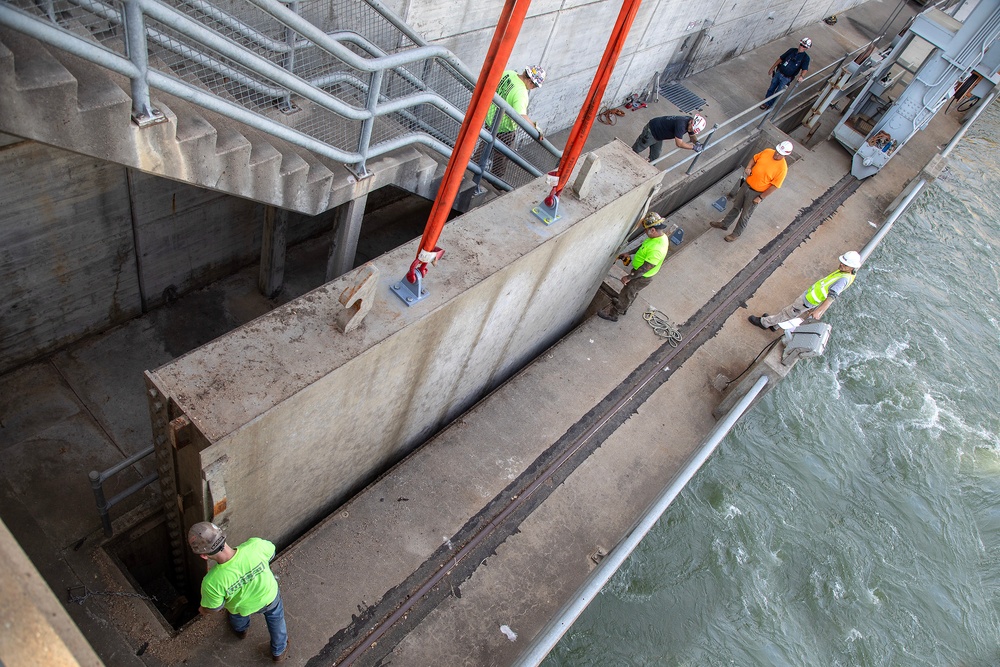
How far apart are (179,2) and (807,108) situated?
45.7 feet

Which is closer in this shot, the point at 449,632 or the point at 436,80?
the point at 449,632


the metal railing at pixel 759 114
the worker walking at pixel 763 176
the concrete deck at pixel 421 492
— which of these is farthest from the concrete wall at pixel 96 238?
the worker walking at pixel 763 176

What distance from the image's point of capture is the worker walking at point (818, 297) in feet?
29.1

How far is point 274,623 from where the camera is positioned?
15.3 feet

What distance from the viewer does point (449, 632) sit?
219 inches

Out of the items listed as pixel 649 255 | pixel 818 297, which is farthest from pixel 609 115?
pixel 818 297

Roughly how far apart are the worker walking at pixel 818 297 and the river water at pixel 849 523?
6.22 feet

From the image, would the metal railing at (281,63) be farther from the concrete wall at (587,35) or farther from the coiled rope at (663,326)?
the coiled rope at (663,326)

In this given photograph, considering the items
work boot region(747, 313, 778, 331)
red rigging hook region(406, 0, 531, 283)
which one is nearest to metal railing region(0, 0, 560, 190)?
red rigging hook region(406, 0, 531, 283)

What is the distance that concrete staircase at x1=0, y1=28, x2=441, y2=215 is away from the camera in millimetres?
3479

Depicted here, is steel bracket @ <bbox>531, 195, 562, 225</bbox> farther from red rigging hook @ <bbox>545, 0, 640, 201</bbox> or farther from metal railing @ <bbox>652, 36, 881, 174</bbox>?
metal railing @ <bbox>652, 36, 881, 174</bbox>

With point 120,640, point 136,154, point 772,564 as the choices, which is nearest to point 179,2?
point 136,154

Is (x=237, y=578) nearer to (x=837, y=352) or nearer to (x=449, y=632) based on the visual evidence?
(x=449, y=632)

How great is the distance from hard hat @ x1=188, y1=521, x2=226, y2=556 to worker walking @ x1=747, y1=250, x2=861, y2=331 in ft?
24.3
